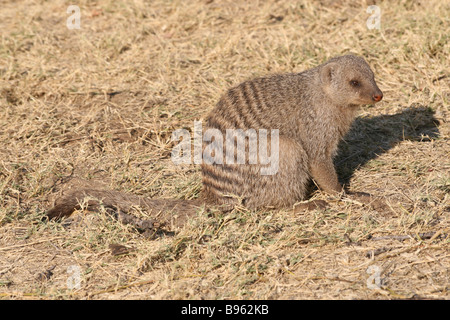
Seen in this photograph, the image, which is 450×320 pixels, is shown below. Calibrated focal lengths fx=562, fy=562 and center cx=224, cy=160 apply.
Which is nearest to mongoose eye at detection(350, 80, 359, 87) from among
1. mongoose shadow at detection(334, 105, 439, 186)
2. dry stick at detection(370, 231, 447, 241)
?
mongoose shadow at detection(334, 105, 439, 186)

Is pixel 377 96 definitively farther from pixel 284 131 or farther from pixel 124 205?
pixel 124 205

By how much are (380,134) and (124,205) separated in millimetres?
2272

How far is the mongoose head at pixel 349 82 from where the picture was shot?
3941 millimetres

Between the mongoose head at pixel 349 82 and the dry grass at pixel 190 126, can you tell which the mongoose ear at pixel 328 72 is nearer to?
the mongoose head at pixel 349 82

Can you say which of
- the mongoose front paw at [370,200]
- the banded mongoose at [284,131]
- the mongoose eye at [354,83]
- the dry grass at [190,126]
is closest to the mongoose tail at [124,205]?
the banded mongoose at [284,131]

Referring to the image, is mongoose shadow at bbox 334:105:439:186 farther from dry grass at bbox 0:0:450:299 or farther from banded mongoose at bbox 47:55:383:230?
banded mongoose at bbox 47:55:383:230

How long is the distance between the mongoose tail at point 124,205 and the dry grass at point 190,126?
0.35 feet

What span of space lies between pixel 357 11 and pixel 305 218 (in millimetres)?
3330

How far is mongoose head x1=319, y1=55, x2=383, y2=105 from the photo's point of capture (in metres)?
3.94

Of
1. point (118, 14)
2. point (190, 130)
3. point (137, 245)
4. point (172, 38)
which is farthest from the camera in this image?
point (118, 14)

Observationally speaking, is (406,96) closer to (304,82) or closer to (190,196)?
(304,82)

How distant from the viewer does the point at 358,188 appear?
4.15m

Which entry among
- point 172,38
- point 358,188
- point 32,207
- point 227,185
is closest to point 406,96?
point 358,188

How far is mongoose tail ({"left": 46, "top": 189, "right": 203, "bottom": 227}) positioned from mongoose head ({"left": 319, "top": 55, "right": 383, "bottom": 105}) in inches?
49.5
